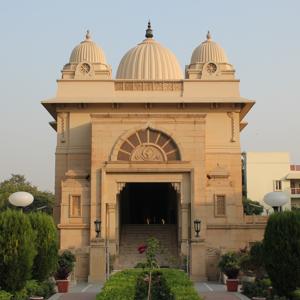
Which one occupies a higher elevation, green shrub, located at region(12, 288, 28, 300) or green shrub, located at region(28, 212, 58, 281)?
green shrub, located at region(28, 212, 58, 281)

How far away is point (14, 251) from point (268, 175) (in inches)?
1978

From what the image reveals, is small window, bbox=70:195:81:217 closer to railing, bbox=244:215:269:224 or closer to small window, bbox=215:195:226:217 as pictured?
small window, bbox=215:195:226:217

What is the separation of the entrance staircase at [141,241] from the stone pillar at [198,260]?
4.63 feet

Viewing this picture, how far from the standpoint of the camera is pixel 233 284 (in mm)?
25438

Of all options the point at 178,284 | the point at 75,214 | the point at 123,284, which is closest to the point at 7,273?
the point at 123,284

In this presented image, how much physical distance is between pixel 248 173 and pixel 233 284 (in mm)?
41880

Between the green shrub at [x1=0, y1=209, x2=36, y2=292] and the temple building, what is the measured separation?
489 inches

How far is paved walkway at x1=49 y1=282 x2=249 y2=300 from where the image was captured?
2289cm

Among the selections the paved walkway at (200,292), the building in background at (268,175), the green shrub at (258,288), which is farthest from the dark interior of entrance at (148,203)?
the building in background at (268,175)

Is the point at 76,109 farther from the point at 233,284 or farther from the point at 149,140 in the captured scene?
the point at 233,284

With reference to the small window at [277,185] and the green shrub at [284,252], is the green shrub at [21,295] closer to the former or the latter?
the green shrub at [284,252]

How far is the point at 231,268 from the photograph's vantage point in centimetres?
2633

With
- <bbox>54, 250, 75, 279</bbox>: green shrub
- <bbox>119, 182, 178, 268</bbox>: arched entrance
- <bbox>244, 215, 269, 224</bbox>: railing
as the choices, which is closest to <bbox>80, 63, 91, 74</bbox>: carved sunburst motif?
<bbox>119, 182, 178, 268</bbox>: arched entrance

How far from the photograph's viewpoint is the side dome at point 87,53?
39.1 meters
